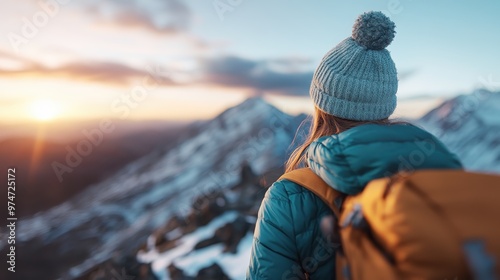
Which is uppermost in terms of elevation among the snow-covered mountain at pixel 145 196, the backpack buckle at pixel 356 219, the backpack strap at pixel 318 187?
the snow-covered mountain at pixel 145 196

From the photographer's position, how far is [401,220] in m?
1.42

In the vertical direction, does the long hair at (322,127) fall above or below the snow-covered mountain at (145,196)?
below

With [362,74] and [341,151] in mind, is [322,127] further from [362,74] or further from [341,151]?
[341,151]

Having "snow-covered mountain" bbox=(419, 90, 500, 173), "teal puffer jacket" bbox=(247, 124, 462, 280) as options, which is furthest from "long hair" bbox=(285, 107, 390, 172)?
"snow-covered mountain" bbox=(419, 90, 500, 173)

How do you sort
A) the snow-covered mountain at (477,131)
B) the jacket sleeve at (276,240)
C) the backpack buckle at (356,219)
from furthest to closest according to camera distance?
the snow-covered mountain at (477,131) → the jacket sleeve at (276,240) → the backpack buckle at (356,219)

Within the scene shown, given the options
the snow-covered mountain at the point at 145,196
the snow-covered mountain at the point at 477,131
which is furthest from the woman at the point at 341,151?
the snow-covered mountain at the point at 477,131

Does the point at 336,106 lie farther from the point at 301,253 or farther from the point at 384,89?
the point at 301,253

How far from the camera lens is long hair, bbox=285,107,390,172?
248 centimetres

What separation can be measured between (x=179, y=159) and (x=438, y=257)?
178847mm

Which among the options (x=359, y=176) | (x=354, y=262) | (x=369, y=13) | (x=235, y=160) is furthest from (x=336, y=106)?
(x=235, y=160)

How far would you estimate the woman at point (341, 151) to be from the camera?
167 centimetres

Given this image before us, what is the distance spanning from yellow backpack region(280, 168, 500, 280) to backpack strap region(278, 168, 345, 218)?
0.30 m

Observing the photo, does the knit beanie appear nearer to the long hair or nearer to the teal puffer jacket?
the long hair

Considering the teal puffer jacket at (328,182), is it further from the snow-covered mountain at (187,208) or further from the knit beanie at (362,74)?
the snow-covered mountain at (187,208)
